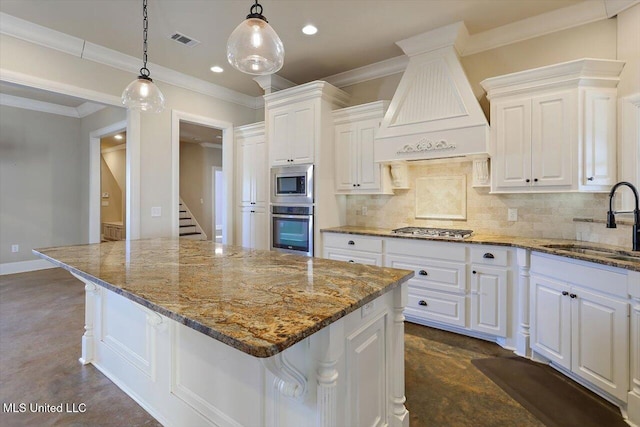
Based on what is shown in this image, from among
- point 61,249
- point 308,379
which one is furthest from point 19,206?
point 308,379

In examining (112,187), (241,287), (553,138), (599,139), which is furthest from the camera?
(112,187)

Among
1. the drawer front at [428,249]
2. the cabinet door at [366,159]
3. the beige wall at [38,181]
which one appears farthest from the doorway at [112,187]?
the drawer front at [428,249]

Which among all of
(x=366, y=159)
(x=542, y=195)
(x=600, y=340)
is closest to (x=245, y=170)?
(x=366, y=159)

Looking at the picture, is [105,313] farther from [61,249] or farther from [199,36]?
[199,36]

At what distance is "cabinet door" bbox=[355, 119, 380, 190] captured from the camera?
3527 mm

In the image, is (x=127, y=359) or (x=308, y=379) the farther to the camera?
(x=127, y=359)

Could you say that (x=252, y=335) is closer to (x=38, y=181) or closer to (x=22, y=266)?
(x=22, y=266)

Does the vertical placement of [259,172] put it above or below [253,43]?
below

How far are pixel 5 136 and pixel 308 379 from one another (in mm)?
7075

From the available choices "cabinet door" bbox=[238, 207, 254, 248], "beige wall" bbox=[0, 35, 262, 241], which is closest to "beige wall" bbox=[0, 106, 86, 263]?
"beige wall" bbox=[0, 35, 262, 241]

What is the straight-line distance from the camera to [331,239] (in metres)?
3.60

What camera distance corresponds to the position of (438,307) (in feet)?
9.70

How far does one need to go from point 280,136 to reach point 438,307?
267 centimetres

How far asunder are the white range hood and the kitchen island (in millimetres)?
1874
